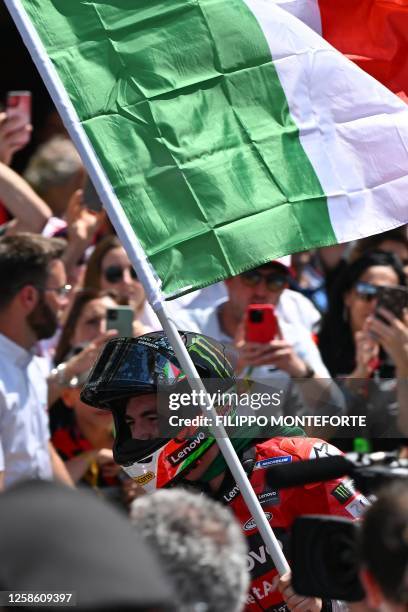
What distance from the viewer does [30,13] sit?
4.32 meters

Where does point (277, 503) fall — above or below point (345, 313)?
above

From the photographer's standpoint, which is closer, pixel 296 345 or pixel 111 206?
pixel 111 206

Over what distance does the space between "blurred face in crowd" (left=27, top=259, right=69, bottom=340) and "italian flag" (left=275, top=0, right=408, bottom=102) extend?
2.39 meters

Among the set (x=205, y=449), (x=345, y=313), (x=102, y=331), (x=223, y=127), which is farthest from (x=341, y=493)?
(x=345, y=313)

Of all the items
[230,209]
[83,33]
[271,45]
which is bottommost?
[230,209]

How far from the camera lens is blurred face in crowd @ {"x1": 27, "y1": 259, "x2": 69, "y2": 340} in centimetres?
660

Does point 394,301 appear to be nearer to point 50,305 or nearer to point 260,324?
point 260,324

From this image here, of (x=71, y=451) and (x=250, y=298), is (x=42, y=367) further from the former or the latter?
(x=250, y=298)

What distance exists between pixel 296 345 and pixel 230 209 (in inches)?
109

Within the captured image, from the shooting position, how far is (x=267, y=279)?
23.1 ft

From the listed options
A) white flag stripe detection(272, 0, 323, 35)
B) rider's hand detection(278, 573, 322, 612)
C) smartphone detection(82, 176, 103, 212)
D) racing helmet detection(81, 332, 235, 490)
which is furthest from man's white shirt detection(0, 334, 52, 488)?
rider's hand detection(278, 573, 322, 612)

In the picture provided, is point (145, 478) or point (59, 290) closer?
point (145, 478)

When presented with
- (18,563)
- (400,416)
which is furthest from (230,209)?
(18,563)

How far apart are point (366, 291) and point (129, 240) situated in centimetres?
332
